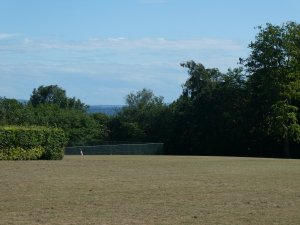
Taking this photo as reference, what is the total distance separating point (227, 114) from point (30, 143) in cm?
3660

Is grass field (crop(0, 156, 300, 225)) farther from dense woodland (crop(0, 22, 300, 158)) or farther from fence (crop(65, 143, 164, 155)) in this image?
dense woodland (crop(0, 22, 300, 158))

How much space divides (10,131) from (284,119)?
32.9 metres

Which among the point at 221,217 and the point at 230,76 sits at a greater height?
the point at 230,76

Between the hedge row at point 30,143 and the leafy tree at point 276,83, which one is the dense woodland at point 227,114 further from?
the hedge row at point 30,143

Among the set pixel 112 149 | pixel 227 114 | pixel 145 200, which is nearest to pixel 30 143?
pixel 145 200

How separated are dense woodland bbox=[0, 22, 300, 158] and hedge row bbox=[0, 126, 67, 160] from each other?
29386mm

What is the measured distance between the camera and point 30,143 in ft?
109

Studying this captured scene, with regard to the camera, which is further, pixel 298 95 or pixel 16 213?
pixel 298 95

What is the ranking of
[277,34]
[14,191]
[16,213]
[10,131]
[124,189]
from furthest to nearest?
1. [277,34]
2. [10,131]
3. [124,189]
4. [14,191]
5. [16,213]

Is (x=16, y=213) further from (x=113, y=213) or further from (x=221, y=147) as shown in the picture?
(x=221, y=147)

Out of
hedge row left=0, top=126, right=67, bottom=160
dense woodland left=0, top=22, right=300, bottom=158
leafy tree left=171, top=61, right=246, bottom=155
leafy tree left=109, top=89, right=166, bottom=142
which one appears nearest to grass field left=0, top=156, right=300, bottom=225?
hedge row left=0, top=126, right=67, bottom=160

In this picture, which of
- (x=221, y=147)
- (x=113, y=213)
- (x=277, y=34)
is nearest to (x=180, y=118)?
(x=221, y=147)

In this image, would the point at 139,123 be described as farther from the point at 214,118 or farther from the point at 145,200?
the point at 145,200

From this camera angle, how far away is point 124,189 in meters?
16.7
